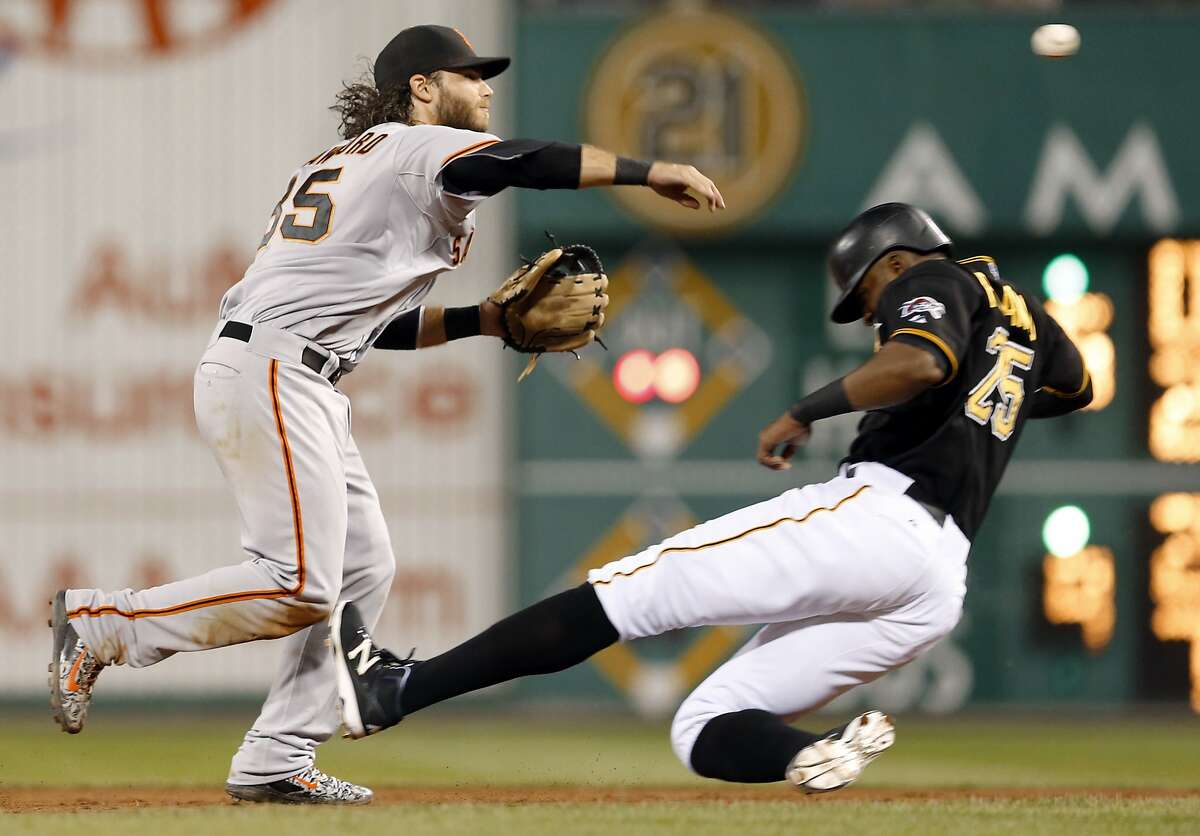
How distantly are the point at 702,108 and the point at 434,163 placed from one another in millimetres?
4817

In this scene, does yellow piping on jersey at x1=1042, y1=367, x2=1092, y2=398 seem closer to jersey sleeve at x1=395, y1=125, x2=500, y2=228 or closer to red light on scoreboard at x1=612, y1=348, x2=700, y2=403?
jersey sleeve at x1=395, y1=125, x2=500, y2=228

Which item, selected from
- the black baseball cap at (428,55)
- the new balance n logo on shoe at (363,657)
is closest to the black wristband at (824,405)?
the new balance n logo on shoe at (363,657)

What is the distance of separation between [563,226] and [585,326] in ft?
13.8

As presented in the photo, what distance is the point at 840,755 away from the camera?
3.40m

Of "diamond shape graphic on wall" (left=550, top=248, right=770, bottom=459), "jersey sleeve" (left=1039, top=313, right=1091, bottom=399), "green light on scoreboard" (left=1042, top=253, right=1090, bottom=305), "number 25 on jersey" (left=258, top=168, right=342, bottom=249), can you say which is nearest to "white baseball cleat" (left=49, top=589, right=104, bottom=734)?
"number 25 on jersey" (left=258, top=168, right=342, bottom=249)

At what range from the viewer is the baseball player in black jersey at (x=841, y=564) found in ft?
11.7

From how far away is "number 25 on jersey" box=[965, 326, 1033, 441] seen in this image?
3.74 metres

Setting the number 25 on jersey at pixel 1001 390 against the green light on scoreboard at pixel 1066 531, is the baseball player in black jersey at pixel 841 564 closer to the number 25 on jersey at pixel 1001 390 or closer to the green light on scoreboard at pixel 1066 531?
the number 25 on jersey at pixel 1001 390

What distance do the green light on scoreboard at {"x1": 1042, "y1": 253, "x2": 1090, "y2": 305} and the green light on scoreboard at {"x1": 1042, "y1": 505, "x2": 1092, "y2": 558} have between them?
1050 millimetres

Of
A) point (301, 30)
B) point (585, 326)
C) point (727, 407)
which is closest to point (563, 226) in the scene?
point (727, 407)

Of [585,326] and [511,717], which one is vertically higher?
[585,326]

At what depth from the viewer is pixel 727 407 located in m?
8.91

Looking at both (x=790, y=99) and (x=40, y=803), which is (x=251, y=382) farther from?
(x=790, y=99)

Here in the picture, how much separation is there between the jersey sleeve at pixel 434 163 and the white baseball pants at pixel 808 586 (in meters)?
1.02
